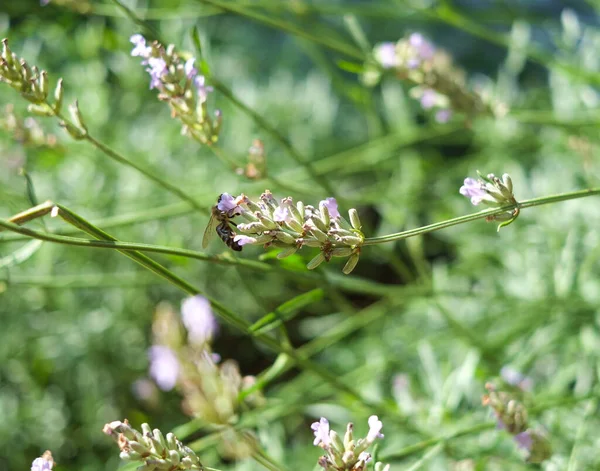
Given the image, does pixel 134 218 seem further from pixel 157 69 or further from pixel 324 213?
pixel 324 213

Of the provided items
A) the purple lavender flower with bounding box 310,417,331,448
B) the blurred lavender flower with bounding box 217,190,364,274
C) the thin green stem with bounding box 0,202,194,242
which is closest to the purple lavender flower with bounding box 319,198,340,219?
the blurred lavender flower with bounding box 217,190,364,274

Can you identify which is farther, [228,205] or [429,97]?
[429,97]

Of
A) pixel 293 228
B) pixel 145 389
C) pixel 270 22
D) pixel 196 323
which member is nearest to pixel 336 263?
pixel 196 323

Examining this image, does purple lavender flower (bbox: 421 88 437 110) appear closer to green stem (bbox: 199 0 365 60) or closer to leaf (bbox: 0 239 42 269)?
green stem (bbox: 199 0 365 60)

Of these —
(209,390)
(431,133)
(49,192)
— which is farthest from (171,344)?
(49,192)

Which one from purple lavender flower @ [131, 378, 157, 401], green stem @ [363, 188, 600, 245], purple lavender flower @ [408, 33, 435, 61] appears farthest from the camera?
purple lavender flower @ [131, 378, 157, 401]

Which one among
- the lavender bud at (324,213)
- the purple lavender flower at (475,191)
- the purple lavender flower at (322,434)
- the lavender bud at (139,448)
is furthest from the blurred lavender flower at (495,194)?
the lavender bud at (139,448)

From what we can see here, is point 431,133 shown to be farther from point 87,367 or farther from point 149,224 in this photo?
point 87,367

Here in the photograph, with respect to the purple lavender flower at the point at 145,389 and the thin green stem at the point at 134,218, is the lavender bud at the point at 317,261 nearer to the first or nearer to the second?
the thin green stem at the point at 134,218
